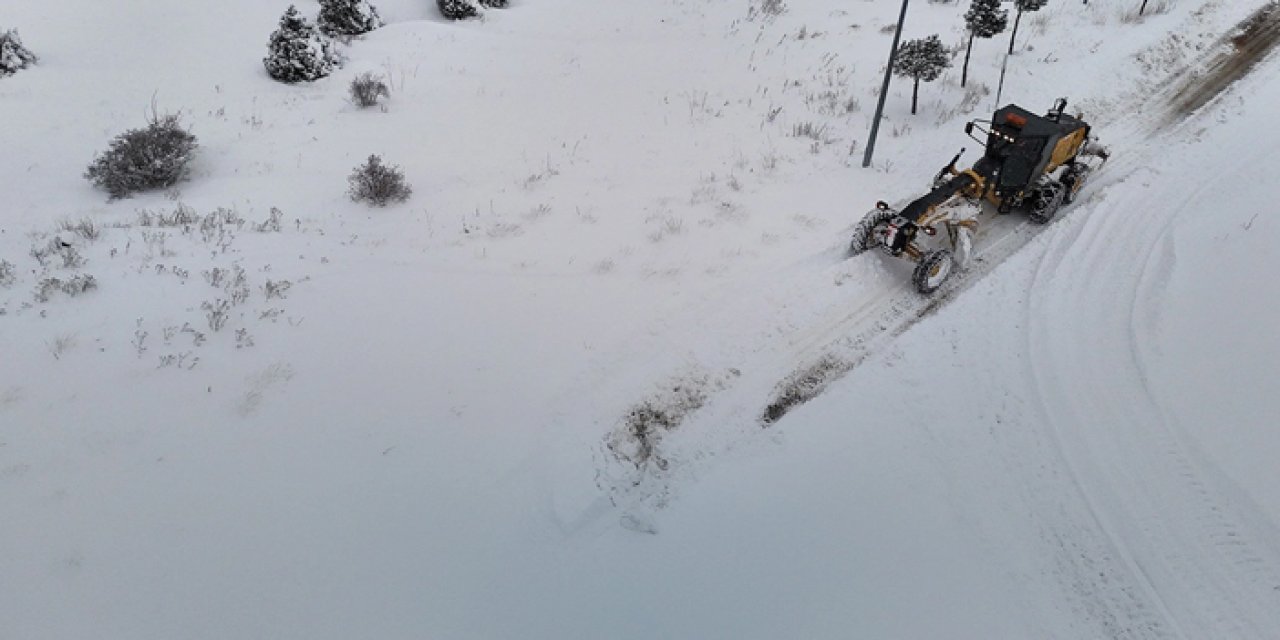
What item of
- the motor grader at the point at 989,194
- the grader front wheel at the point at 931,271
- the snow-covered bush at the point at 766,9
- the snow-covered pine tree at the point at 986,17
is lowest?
the grader front wheel at the point at 931,271

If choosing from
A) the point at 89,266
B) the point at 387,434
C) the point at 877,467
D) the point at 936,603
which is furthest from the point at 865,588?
the point at 89,266

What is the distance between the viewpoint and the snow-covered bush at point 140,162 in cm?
1127

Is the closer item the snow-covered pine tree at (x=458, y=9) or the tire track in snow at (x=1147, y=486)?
the tire track in snow at (x=1147, y=486)

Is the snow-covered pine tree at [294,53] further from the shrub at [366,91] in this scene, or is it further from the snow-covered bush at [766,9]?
the snow-covered bush at [766,9]

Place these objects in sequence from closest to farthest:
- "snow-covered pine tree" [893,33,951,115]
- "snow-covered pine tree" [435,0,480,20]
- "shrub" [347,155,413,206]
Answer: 1. "shrub" [347,155,413,206]
2. "snow-covered pine tree" [893,33,951,115]
3. "snow-covered pine tree" [435,0,480,20]

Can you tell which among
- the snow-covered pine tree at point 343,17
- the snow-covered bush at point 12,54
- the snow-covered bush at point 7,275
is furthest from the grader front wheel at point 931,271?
the snow-covered bush at point 12,54

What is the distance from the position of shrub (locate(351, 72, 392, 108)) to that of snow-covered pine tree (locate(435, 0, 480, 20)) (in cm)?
525

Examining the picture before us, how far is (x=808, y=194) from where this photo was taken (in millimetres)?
12102

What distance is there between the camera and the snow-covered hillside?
6414 millimetres

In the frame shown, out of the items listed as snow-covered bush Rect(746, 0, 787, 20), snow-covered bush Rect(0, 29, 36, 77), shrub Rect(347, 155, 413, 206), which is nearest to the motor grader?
shrub Rect(347, 155, 413, 206)

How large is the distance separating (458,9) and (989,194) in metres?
14.2

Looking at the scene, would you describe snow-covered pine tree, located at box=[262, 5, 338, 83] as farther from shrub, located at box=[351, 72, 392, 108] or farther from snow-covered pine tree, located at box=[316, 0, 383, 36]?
snow-covered pine tree, located at box=[316, 0, 383, 36]

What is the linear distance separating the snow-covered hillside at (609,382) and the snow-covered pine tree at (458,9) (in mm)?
5494

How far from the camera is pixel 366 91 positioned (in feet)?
45.8
